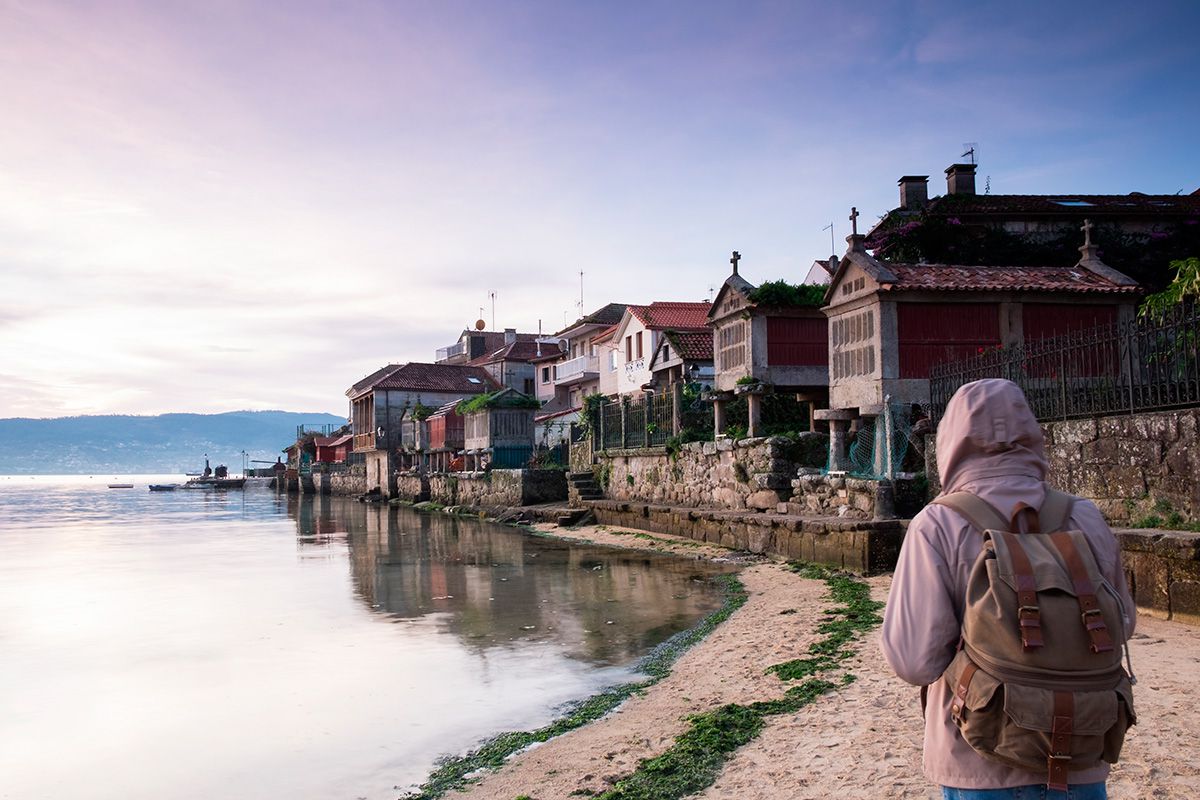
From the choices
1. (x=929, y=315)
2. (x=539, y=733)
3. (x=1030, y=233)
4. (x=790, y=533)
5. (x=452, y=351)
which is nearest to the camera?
(x=539, y=733)

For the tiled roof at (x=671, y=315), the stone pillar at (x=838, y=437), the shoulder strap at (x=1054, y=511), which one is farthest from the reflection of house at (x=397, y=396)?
the shoulder strap at (x=1054, y=511)

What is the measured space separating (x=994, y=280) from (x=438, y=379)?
1985 inches

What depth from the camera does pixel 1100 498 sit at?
10398mm

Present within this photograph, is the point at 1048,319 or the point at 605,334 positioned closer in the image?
the point at 1048,319

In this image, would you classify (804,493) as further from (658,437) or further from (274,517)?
(274,517)

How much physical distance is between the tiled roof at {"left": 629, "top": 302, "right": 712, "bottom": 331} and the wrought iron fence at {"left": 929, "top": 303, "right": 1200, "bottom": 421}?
2729cm

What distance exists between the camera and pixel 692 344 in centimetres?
3234

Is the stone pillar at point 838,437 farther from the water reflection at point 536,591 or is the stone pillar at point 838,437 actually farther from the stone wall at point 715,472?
the water reflection at point 536,591

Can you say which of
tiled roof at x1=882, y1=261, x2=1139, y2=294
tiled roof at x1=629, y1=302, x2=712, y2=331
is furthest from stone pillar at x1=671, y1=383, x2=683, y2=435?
tiled roof at x1=629, y1=302, x2=712, y2=331

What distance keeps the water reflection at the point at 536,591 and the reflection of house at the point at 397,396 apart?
3350cm

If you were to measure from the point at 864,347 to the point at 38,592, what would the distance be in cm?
1514

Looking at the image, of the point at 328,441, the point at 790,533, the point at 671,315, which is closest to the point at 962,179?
the point at 671,315

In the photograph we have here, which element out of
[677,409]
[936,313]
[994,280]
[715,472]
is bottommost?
[715,472]

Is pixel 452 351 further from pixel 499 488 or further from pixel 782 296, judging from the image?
pixel 782 296
